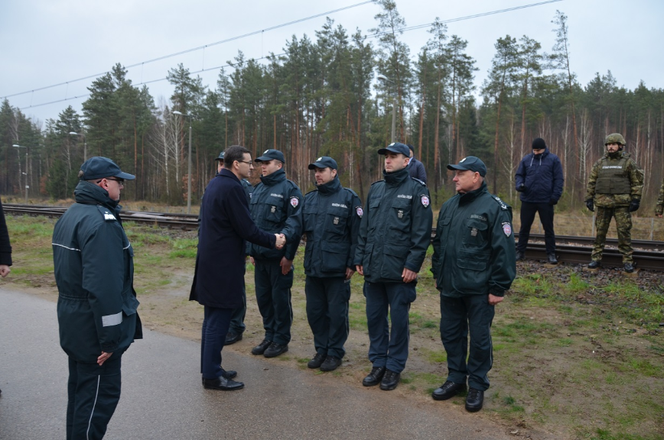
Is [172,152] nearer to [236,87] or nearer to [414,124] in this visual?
[236,87]

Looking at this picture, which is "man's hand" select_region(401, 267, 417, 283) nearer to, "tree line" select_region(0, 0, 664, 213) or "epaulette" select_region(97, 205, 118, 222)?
"epaulette" select_region(97, 205, 118, 222)

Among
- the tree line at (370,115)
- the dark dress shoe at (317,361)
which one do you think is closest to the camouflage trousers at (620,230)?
the dark dress shoe at (317,361)

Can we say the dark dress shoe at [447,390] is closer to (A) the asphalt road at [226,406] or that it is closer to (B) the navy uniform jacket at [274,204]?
(A) the asphalt road at [226,406]

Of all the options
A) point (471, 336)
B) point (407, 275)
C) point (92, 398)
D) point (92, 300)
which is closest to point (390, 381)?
point (471, 336)

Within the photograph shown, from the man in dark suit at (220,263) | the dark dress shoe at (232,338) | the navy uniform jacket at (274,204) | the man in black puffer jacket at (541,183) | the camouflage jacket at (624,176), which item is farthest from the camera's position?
the man in black puffer jacket at (541,183)

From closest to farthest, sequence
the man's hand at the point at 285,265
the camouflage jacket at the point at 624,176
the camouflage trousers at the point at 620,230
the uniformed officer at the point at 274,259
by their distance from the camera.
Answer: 1. the man's hand at the point at 285,265
2. the uniformed officer at the point at 274,259
3. the camouflage jacket at the point at 624,176
4. the camouflage trousers at the point at 620,230

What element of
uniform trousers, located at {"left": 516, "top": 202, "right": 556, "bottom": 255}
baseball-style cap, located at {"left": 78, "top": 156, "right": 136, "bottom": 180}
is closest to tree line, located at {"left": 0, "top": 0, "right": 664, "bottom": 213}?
uniform trousers, located at {"left": 516, "top": 202, "right": 556, "bottom": 255}

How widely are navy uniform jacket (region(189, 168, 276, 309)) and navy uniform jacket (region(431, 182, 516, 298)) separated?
71.0 inches

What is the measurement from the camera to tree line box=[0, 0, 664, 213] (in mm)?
35594

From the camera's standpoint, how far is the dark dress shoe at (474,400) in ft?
12.7

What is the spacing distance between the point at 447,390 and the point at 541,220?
5647mm

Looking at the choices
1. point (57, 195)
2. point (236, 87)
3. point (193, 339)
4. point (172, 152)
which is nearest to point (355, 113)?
point (236, 87)

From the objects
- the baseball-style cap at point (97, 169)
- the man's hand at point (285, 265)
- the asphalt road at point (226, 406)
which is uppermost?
the baseball-style cap at point (97, 169)

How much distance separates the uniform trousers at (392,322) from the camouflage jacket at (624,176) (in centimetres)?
553
